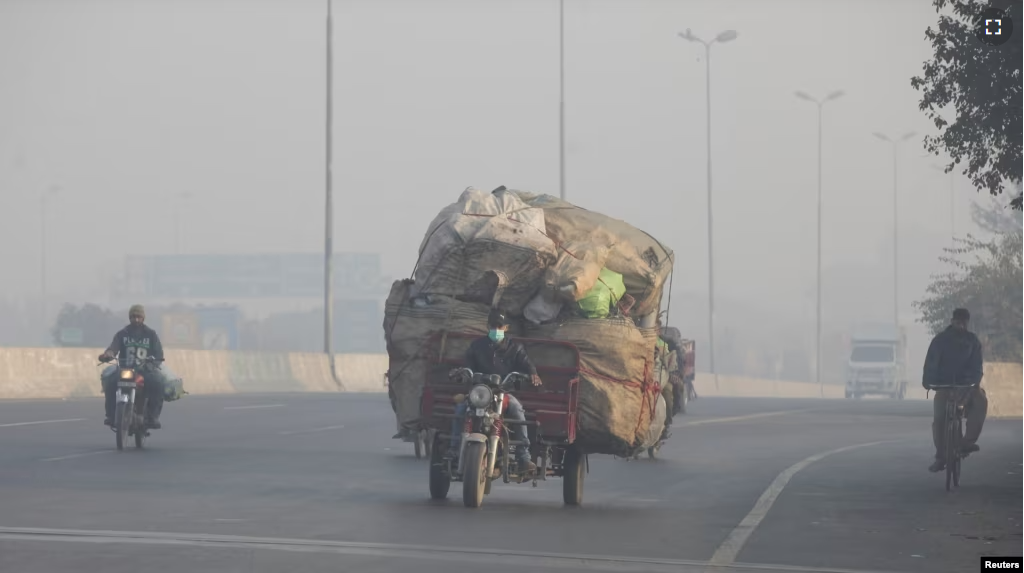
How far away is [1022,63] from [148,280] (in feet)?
472

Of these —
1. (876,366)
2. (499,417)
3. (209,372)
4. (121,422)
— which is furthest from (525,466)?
(876,366)

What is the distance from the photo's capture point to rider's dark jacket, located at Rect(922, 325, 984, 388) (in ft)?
61.8

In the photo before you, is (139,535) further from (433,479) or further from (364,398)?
(364,398)

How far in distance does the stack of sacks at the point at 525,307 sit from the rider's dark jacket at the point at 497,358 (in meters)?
0.36

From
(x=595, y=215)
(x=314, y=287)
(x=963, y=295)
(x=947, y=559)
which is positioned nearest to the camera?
(x=947, y=559)

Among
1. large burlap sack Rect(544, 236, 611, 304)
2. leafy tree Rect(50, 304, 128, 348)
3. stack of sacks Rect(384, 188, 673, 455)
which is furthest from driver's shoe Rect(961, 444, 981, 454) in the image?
leafy tree Rect(50, 304, 128, 348)

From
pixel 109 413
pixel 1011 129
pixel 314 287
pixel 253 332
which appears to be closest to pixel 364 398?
pixel 109 413

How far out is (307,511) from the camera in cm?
1463

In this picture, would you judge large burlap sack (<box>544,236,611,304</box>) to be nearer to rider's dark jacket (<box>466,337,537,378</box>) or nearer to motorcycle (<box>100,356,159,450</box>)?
rider's dark jacket (<box>466,337,537,378</box>)

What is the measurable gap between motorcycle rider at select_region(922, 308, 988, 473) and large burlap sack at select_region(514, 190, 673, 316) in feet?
11.0

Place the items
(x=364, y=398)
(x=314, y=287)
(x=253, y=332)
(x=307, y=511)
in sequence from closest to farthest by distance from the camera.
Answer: (x=307, y=511) < (x=364, y=398) < (x=314, y=287) < (x=253, y=332)

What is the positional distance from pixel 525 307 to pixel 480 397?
1216 mm

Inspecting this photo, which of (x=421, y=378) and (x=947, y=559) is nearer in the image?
(x=947, y=559)

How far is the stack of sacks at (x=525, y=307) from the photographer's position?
1573 centimetres
